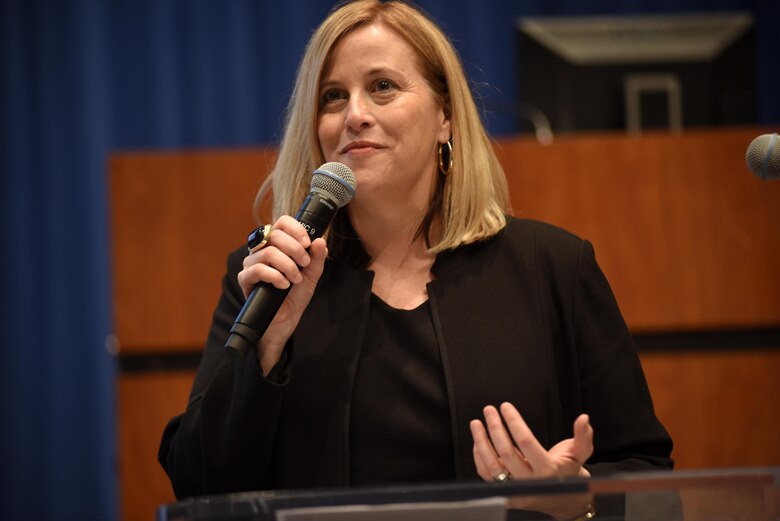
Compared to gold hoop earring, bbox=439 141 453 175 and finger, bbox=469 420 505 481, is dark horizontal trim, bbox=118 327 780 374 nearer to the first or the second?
gold hoop earring, bbox=439 141 453 175

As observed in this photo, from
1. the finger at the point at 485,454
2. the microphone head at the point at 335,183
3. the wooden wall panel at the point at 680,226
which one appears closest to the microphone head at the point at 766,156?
the finger at the point at 485,454

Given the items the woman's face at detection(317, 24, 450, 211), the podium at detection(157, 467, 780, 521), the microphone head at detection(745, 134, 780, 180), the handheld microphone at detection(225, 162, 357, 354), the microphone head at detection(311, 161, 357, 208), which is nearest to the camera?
the podium at detection(157, 467, 780, 521)

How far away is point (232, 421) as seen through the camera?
5.24ft

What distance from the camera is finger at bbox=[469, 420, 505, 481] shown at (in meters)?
1.39

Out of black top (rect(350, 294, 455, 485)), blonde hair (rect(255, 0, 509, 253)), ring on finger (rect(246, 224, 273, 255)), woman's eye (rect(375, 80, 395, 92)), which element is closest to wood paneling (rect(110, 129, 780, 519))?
blonde hair (rect(255, 0, 509, 253))

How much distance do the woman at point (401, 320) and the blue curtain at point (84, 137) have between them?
288cm

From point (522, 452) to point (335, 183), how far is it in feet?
1.68

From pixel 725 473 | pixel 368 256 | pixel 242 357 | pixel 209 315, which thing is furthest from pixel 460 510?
pixel 209 315

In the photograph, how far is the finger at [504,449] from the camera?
138 cm

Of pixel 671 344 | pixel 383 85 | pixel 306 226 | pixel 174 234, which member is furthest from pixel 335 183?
pixel 671 344

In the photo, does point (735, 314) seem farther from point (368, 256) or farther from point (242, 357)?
point (242, 357)

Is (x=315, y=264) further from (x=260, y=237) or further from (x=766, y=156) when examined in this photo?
(x=766, y=156)

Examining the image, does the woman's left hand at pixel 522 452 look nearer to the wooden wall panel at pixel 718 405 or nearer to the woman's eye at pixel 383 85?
the woman's eye at pixel 383 85

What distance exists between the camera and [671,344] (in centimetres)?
318
